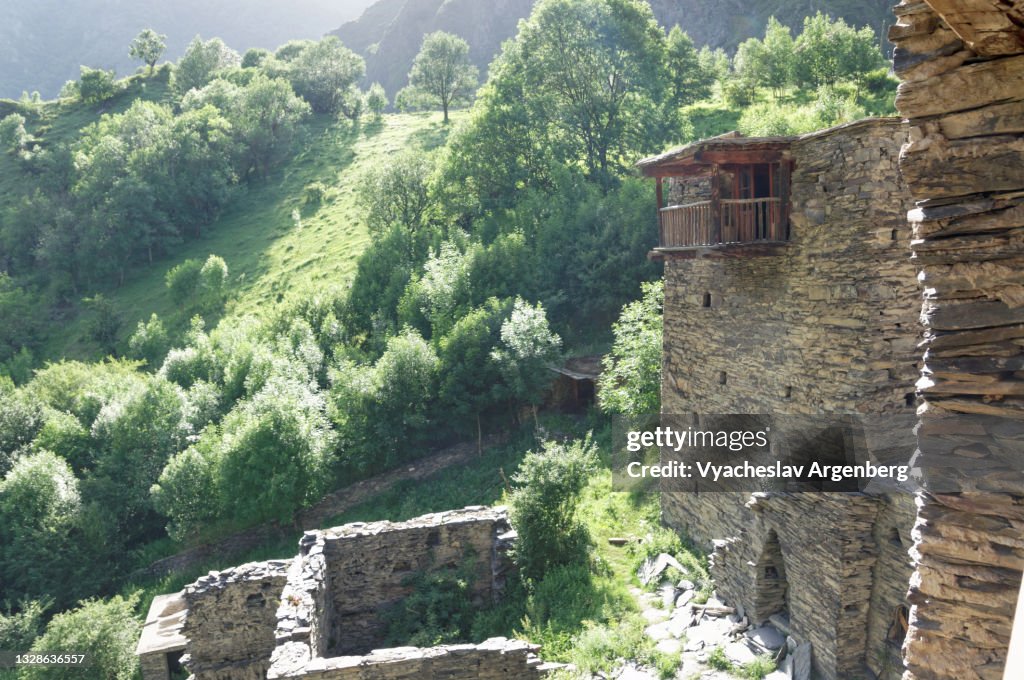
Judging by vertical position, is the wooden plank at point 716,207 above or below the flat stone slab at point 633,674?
above

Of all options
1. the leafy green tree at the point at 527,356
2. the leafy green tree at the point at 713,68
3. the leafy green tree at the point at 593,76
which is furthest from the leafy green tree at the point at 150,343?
the leafy green tree at the point at 713,68

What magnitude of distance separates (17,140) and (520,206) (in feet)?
195

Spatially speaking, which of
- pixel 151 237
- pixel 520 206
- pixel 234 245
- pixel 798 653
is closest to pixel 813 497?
pixel 798 653

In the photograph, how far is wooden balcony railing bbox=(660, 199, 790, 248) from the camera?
34.8 ft

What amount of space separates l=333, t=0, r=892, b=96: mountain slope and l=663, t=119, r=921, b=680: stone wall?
54563 millimetres

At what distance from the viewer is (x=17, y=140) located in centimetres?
6334

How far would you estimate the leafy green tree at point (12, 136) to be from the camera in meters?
63.2

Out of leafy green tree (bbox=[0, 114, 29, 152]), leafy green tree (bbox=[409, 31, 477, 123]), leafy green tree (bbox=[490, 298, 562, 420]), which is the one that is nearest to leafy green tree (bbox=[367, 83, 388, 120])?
leafy green tree (bbox=[409, 31, 477, 123])

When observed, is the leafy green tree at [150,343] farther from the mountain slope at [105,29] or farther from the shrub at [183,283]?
the mountain slope at [105,29]

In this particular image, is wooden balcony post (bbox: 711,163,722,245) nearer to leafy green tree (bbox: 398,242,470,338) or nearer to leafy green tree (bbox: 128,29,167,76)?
leafy green tree (bbox: 398,242,470,338)

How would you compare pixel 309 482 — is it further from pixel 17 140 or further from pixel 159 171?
pixel 17 140

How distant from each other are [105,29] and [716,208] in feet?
693

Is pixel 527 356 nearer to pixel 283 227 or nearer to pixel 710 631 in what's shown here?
pixel 710 631

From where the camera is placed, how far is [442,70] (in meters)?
66.6
